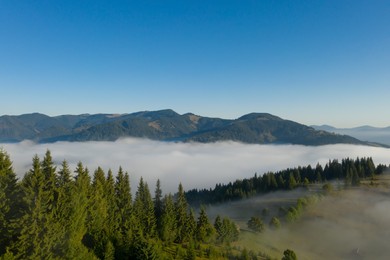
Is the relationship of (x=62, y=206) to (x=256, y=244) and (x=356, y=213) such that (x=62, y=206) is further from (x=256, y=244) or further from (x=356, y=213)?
(x=356, y=213)

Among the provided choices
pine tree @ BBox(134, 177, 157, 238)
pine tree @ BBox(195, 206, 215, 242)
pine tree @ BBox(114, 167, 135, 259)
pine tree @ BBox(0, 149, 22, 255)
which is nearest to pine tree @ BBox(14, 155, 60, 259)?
pine tree @ BBox(0, 149, 22, 255)

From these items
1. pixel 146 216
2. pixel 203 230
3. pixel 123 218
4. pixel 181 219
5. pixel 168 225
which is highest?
pixel 123 218

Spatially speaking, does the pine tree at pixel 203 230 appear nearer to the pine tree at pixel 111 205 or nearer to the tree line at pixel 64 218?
the tree line at pixel 64 218

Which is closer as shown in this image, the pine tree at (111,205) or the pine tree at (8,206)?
the pine tree at (8,206)

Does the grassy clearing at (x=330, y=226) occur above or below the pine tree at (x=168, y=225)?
below

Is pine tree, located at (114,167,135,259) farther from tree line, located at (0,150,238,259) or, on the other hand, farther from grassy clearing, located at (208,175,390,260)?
grassy clearing, located at (208,175,390,260)

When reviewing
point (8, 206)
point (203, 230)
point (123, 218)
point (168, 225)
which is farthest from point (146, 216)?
point (8, 206)

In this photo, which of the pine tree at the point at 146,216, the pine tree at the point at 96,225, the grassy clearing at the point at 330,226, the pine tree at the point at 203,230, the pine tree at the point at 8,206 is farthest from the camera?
the grassy clearing at the point at 330,226

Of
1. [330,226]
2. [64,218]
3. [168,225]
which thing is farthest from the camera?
[330,226]

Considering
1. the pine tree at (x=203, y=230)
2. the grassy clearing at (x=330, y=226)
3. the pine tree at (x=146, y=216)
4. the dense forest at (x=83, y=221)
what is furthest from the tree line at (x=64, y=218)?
the grassy clearing at (x=330, y=226)

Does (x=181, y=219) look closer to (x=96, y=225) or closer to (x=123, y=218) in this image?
(x=123, y=218)

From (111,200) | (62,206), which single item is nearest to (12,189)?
(62,206)
